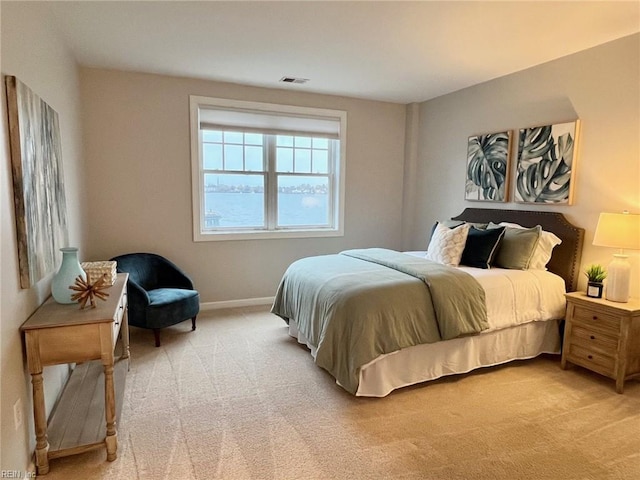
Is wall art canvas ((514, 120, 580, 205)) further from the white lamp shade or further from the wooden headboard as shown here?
the white lamp shade

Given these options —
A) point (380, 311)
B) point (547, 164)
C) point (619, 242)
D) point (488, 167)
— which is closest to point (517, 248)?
point (619, 242)

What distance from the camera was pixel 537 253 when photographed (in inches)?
133

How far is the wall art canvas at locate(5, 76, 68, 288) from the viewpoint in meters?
1.79

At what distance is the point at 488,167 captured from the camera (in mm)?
4102

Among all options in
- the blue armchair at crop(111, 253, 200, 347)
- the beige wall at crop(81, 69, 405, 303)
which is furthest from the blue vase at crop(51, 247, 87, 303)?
the beige wall at crop(81, 69, 405, 303)

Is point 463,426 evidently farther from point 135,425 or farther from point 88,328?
point 88,328

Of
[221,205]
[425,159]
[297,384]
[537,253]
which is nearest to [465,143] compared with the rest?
[425,159]

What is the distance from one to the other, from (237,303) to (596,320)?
348 centimetres

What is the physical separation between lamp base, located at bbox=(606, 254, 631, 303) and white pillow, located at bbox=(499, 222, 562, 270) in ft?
1.76

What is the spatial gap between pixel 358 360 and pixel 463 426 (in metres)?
0.72

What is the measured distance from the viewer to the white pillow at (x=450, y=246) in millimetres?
3484

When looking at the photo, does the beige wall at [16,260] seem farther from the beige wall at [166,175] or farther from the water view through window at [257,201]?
the water view through window at [257,201]

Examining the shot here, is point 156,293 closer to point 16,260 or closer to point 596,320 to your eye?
point 16,260

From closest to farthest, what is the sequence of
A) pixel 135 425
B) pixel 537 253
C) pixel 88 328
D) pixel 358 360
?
pixel 88 328
pixel 135 425
pixel 358 360
pixel 537 253
